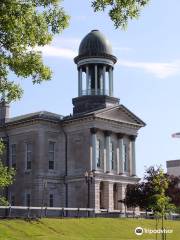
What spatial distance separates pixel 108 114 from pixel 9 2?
171ft

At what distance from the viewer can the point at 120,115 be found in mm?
72688

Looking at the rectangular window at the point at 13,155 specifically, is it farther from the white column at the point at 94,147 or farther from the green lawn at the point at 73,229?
the green lawn at the point at 73,229

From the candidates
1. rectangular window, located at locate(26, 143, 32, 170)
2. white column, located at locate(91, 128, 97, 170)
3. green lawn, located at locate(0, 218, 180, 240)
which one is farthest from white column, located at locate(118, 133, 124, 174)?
green lawn, located at locate(0, 218, 180, 240)

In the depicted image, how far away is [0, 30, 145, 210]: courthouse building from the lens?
68.8m

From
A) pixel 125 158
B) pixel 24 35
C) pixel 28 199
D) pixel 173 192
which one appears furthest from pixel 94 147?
pixel 24 35

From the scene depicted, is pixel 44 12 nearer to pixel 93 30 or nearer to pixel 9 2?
pixel 9 2

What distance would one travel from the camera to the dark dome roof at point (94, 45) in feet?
245

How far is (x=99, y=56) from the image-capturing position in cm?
7450

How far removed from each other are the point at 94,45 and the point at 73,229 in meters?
35.4

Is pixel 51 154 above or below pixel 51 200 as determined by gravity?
above

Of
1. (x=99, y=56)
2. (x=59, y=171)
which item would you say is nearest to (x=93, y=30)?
(x=99, y=56)

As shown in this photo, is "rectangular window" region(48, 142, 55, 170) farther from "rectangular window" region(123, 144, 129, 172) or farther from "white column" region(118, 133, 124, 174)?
"rectangular window" region(123, 144, 129, 172)

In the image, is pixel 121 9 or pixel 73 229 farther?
pixel 73 229

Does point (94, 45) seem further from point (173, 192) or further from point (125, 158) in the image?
point (173, 192)
